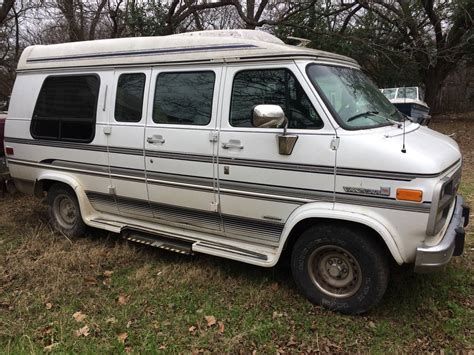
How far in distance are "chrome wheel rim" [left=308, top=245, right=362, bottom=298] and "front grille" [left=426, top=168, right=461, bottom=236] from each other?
0.72 metres

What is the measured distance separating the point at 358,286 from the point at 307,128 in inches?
57.6

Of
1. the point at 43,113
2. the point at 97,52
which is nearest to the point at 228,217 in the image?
the point at 97,52

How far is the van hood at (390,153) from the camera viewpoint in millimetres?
3484

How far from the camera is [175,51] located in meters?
4.72

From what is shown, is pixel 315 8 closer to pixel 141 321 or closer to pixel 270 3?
pixel 270 3

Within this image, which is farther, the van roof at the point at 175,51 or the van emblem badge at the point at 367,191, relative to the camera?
the van roof at the point at 175,51

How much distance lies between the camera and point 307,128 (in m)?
3.96

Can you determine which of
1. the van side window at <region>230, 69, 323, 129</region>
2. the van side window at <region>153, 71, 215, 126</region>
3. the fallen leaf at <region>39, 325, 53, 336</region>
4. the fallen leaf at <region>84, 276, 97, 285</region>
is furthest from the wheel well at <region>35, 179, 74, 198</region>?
the van side window at <region>230, 69, 323, 129</region>

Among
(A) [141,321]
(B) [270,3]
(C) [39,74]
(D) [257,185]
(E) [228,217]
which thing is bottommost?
(A) [141,321]

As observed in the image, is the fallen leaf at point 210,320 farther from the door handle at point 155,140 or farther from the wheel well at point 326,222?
the door handle at point 155,140

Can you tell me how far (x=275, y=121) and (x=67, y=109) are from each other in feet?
10.1

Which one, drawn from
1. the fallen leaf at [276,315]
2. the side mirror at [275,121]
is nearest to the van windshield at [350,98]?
the side mirror at [275,121]

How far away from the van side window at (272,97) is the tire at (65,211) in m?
2.68

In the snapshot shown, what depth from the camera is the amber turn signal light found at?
3.45 meters
